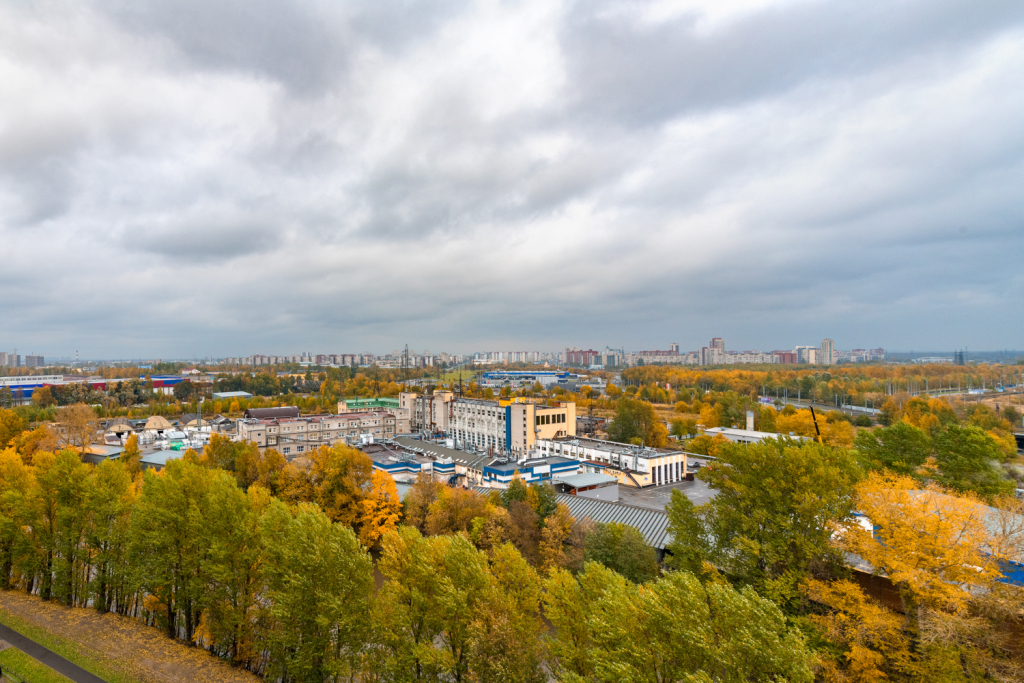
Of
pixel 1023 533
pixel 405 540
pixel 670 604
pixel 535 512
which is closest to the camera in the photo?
pixel 670 604

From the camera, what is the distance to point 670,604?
851 centimetres

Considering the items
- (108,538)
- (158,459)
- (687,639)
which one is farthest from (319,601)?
(158,459)

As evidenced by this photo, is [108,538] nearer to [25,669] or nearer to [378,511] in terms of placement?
[25,669]

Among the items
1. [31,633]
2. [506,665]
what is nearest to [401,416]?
[31,633]

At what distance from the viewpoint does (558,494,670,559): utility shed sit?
18.9 m

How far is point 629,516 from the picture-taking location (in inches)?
836

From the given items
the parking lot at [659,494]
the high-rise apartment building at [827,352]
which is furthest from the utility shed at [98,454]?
the high-rise apartment building at [827,352]

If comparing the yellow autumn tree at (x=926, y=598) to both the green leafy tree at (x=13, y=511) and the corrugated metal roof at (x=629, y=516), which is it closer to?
the corrugated metal roof at (x=629, y=516)

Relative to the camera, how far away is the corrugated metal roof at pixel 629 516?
19047mm

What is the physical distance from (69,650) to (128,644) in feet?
4.27

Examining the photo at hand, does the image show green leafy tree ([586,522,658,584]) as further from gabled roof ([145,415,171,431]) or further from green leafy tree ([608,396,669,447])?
gabled roof ([145,415,171,431])

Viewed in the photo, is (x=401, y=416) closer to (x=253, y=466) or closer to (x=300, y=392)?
(x=253, y=466)

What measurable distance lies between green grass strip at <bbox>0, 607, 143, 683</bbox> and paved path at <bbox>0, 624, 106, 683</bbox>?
0.09m

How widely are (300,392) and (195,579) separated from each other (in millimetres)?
90569
